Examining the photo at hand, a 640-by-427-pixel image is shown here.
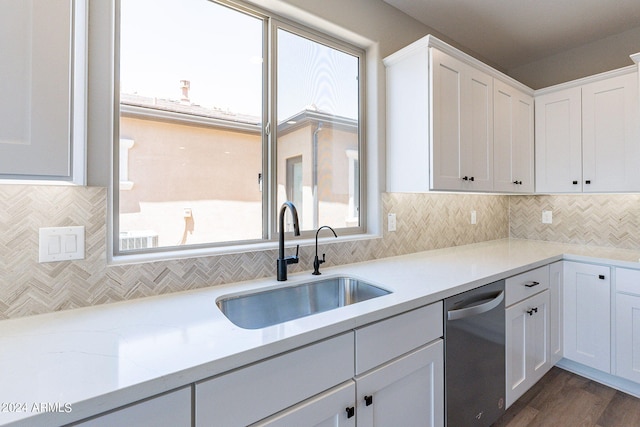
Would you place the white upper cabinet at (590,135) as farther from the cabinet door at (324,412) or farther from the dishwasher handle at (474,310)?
the cabinet door at (324,412)

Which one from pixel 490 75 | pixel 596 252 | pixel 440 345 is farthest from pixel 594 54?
pixel 440 345

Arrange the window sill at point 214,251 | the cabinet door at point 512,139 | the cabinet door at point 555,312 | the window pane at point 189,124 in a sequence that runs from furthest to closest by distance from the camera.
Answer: the cabinet door at point 512,139 → the cabinet door at point 555,312 → the window pane at point 189,124 → the window sill at point 214,251

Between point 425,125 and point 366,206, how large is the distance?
0.63 meters

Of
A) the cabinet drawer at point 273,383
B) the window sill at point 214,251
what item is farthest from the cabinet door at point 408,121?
the cabinet drawer at point 273,383

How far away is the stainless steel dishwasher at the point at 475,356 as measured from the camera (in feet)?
4.44

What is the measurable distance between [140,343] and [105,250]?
1.71ft

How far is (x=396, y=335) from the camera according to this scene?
114cm

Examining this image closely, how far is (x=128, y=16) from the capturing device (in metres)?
1.34

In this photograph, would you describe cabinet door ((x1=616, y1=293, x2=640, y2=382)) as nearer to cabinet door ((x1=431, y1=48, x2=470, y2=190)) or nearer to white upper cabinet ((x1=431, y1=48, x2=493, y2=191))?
white upper cabinet ((x1=431, y1=48, x2=493, y2=191))

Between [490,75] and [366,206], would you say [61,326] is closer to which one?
[366,206]

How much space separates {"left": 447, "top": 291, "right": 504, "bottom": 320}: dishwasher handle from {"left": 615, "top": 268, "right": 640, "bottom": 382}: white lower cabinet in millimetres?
1035

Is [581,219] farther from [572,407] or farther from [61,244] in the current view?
[61,244]

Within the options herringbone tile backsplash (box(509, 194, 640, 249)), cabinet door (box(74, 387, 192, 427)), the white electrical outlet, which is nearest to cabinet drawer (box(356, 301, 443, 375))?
cabinet door (box(74, 387, 192, 427))

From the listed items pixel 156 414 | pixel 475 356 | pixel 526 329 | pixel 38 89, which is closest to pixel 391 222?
pixel 475 356
